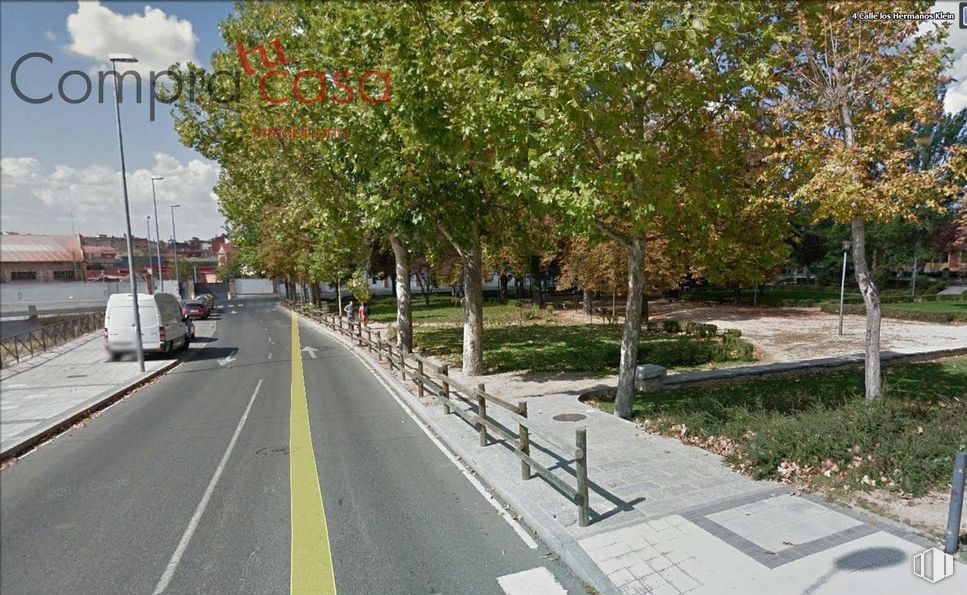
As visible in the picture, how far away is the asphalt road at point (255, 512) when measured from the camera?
445cm

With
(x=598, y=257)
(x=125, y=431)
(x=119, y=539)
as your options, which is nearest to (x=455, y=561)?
(x=119, y=539)

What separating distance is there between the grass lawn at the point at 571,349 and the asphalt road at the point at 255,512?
6.37 meters

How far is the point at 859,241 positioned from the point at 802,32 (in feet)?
11.7

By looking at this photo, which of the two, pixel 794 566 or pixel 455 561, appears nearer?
pixel 794 566

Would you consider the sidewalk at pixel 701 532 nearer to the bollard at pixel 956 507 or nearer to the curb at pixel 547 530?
the curb at pixel 547 530

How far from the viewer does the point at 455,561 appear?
4699 millimetres

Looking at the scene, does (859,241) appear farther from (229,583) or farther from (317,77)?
(317,77)

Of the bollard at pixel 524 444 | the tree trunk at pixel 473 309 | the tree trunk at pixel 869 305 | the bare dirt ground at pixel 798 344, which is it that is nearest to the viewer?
the bare dirt ground at pixel 798 344

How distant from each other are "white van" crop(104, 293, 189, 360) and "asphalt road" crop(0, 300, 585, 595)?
4.66 m

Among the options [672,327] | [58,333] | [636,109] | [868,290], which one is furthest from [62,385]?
[672,327]

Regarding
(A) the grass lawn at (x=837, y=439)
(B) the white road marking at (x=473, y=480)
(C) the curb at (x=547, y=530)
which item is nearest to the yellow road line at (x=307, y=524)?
(B) the white road marking at (x=473, y=480)

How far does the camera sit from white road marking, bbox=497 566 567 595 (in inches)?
167

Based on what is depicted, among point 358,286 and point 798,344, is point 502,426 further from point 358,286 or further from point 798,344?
point 798,344

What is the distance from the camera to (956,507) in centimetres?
423
